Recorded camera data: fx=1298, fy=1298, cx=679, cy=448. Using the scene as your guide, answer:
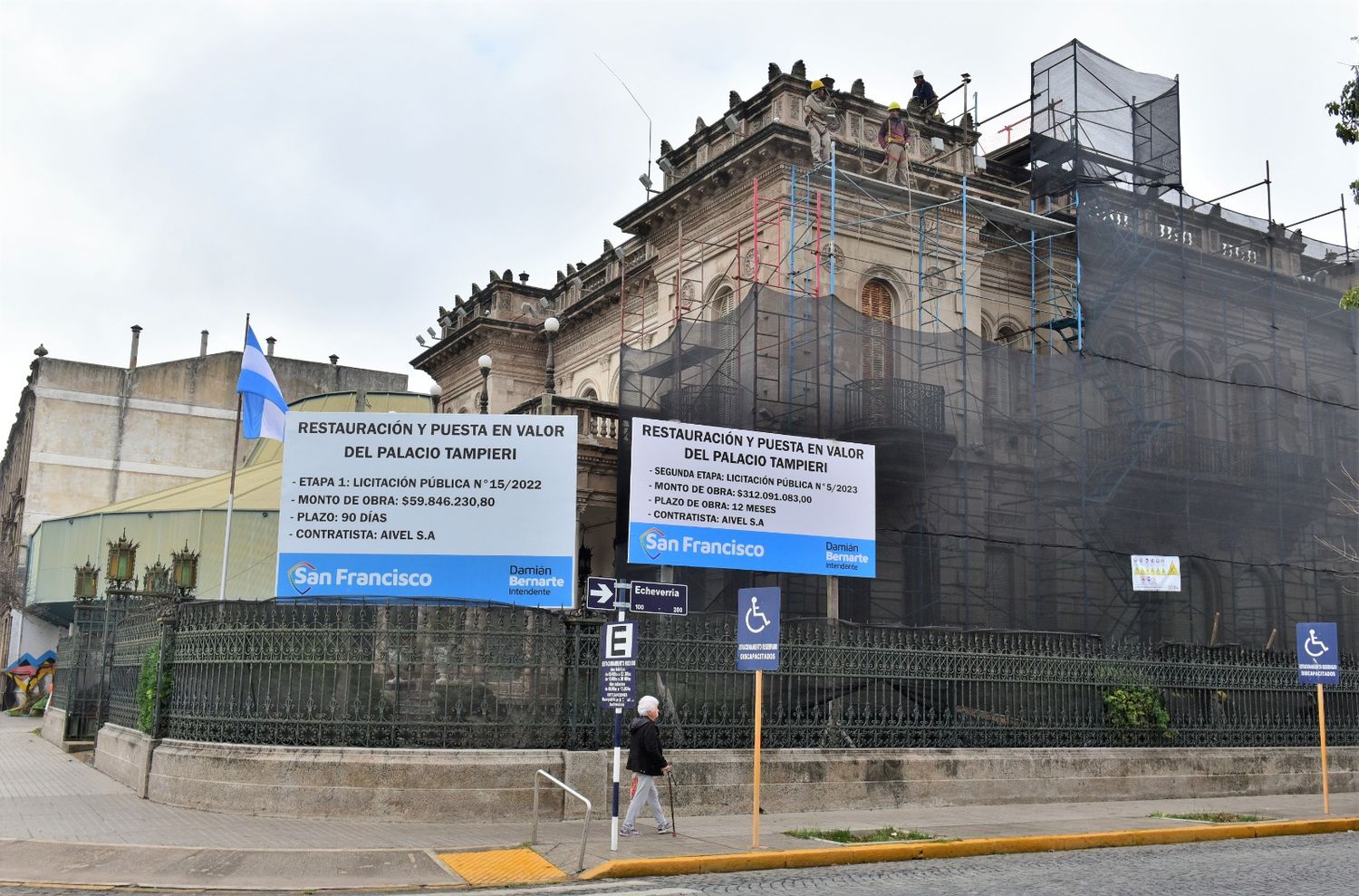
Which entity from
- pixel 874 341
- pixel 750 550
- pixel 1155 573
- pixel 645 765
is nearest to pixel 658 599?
pixel 645 765

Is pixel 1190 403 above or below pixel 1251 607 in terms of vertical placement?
above

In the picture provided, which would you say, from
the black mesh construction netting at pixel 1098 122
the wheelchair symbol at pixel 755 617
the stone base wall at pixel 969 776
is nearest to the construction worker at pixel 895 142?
the black mesh construction netting at pixel 1098 122

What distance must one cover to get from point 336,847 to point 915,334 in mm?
17023

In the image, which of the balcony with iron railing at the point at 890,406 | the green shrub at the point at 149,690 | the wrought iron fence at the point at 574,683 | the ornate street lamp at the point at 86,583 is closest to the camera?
the wrought iron fence at the point at 574,683

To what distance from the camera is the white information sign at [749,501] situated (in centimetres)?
2089

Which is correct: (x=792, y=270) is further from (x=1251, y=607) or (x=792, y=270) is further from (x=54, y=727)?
(x=54, y=727)

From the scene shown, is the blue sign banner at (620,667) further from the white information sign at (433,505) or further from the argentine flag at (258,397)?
the argentine flag at (258,397)

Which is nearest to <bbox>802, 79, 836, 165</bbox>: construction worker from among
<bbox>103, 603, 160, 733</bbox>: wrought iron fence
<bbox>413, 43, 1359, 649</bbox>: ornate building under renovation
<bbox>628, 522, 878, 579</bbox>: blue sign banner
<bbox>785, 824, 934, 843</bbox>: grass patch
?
<bbox>413, 43, 1359, 649</bbox>: ornate building under renovation

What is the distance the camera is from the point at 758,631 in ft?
43.0

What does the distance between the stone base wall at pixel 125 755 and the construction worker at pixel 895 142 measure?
17982mm

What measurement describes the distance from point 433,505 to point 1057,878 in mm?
11874

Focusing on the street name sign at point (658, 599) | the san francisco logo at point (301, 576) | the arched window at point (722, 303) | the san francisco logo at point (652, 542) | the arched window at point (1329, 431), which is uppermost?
the arched window at point (722, 303)

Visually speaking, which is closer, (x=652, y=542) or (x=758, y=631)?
(x=758, y=631)

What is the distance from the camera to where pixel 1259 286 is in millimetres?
29516
